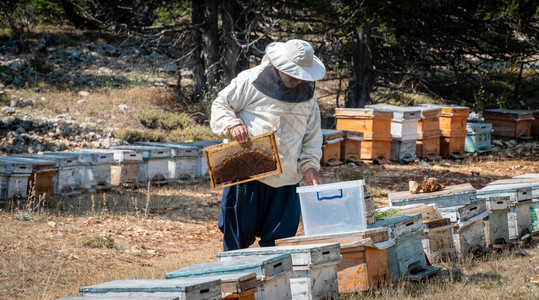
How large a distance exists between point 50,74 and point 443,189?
14.1 metres

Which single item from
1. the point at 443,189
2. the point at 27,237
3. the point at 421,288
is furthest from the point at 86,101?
the point at 421,288

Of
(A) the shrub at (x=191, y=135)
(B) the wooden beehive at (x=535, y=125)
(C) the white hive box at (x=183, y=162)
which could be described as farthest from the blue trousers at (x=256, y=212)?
(B) the wooden beehive at (x=535, y=125)

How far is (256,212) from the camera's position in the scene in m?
4.22

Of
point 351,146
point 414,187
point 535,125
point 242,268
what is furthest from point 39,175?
point 535,125

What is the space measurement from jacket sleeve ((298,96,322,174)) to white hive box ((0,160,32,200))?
4.71 m

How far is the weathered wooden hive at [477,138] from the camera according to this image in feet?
42.3

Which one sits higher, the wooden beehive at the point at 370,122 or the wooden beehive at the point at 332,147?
the wooden beehive at the point at 370,122

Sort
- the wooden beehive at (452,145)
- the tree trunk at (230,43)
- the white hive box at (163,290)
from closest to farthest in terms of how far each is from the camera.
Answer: the white hive box at (163,290) → the wooden beehive at (452,145) → the tree trunk at (230,43)

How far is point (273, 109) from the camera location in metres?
4.14

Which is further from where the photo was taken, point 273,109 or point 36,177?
point 36,177

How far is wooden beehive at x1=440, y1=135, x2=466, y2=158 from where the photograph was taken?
12586 millimetres

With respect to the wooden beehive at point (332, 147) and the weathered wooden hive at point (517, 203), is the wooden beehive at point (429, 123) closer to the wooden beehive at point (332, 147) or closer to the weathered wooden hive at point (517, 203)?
the wooden beehive at point (332, 147)

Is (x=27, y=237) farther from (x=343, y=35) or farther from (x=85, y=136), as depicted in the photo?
(x=343, y=35)

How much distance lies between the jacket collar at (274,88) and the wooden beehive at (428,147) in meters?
8.67
